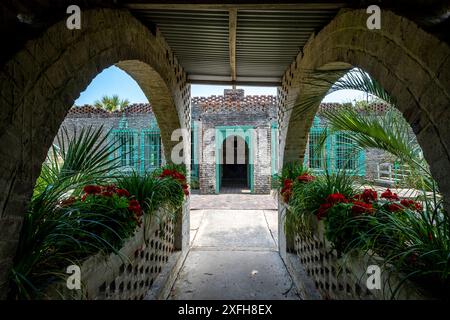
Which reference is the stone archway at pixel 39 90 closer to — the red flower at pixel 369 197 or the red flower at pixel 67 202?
the red flower at pixel 67 202

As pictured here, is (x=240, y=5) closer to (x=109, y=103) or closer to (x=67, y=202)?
(x=67, y=202)

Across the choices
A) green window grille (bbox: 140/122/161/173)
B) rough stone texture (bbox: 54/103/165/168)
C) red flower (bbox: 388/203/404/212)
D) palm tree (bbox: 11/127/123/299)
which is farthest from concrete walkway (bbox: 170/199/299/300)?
rough stone texture (bbox: 54/103/165/168)

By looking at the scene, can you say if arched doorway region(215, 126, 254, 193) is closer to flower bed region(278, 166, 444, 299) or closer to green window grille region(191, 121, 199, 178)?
green window grille region(191, 121, 199, 178)

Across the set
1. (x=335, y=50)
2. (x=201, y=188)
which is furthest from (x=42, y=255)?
(x=201, y=188)

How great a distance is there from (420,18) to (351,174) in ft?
5.86

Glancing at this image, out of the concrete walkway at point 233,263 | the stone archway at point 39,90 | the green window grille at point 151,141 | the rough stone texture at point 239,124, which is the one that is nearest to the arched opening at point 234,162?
the rough stone texture at point 239,124

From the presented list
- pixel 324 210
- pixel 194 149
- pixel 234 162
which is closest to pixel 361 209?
→ pixel 324 210

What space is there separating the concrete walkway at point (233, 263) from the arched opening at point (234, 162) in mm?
5410

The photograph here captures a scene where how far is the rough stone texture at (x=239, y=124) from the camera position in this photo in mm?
9859

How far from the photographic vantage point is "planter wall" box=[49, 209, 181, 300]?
1.41 meters

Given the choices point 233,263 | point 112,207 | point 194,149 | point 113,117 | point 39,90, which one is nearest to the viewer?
point 39,90

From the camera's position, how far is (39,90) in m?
1.24

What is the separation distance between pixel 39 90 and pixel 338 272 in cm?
219
